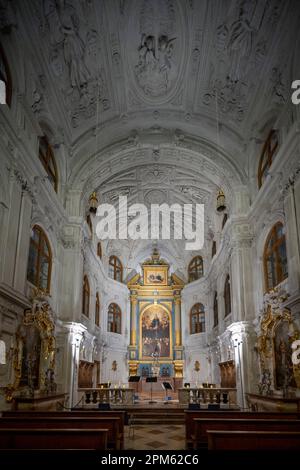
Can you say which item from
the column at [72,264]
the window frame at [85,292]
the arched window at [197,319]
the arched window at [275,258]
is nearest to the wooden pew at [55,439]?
the arched window at [275,258]

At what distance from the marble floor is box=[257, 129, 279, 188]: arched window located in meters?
9.13

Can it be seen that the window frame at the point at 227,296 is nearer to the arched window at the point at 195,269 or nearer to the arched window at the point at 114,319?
the arched window at the point at 195,269

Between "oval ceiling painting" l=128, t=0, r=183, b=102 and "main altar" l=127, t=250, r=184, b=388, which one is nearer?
"oval ceiling painting" l=128, t=0, r=183, b=102

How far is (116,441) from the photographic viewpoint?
322 inches

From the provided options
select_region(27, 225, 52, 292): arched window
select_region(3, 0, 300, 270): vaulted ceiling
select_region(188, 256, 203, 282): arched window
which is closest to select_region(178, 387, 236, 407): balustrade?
select_region(27, 225, 52, 292): arched window

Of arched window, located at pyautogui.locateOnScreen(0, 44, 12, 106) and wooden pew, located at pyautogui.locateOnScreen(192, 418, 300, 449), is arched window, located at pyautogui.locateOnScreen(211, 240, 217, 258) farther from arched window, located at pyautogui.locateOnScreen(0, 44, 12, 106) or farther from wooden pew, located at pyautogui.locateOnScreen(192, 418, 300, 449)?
wooden pew, located at pyautogui.locateOnScreen(192, 418, 300, 449)

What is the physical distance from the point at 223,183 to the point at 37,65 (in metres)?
9.22

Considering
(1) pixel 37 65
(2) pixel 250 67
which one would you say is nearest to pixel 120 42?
(1) pixel 37 65

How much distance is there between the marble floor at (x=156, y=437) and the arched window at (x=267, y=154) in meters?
9.13

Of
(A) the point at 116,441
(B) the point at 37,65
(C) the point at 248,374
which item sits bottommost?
(A) the point at 116,441

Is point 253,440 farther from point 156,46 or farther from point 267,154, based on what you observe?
point 156,46

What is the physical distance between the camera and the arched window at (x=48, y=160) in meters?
14.9

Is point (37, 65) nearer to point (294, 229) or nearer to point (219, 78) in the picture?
point (219, 78)

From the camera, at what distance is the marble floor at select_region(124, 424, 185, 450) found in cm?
954
